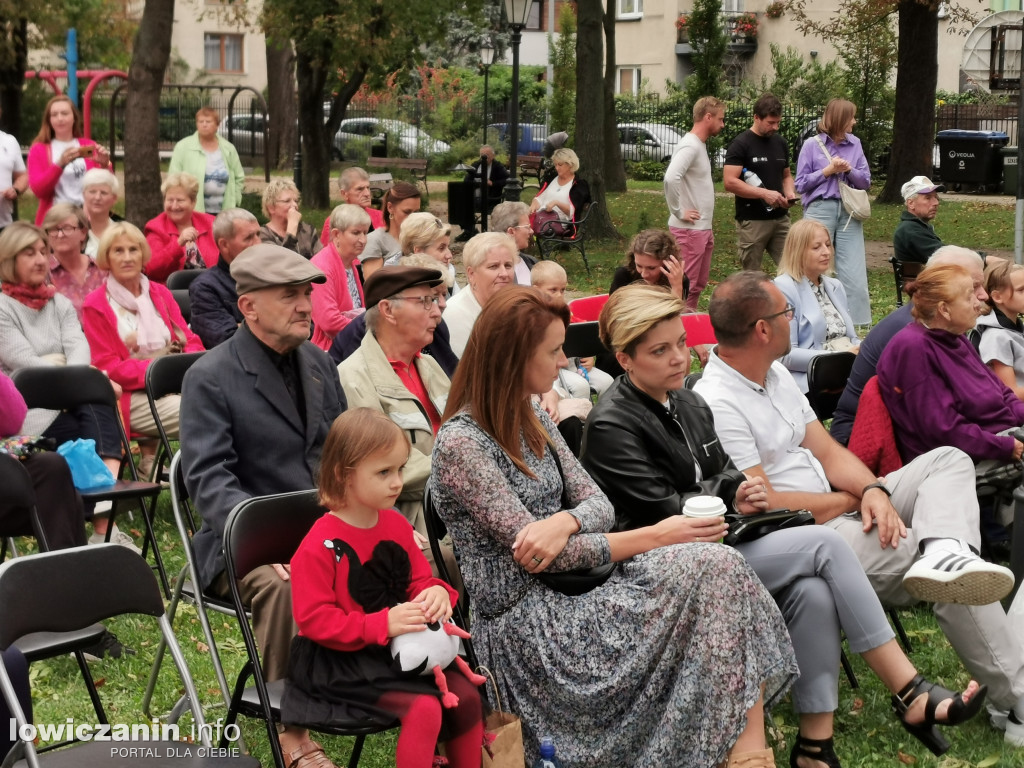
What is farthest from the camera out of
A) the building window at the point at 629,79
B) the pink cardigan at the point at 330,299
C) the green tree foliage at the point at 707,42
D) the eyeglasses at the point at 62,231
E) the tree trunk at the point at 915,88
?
the building window at the point at 629,79

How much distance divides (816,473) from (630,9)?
1943 inches

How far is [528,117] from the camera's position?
4131 cm

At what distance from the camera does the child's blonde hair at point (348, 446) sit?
3.66 metres

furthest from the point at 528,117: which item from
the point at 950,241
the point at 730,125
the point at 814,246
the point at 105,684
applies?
the point at 105,684

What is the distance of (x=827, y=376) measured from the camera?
20.8 feet

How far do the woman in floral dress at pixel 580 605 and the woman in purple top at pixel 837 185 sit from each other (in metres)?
7.45

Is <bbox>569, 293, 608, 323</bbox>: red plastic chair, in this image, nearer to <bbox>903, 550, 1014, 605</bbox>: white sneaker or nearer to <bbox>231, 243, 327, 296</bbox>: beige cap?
<bbox>231, 243, 327, 296</bbox>: beige cap

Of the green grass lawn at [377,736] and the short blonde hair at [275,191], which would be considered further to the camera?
the short blonde hair at [275,191]

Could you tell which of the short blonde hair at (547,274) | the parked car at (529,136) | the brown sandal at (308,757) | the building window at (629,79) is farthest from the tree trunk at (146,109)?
the building window at (629,79)

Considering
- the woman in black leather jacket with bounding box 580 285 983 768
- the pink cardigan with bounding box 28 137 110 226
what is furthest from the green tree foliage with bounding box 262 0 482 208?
the woman in black leather jacket with bounding box 580 285 983 768

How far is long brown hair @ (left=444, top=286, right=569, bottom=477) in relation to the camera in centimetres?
390

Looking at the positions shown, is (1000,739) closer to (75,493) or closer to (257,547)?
(257,547)

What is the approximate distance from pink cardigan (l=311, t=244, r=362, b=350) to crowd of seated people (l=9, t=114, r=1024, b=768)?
1377 mm

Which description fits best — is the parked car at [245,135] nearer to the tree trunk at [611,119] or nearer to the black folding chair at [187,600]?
the tree trunk at [611,119]
